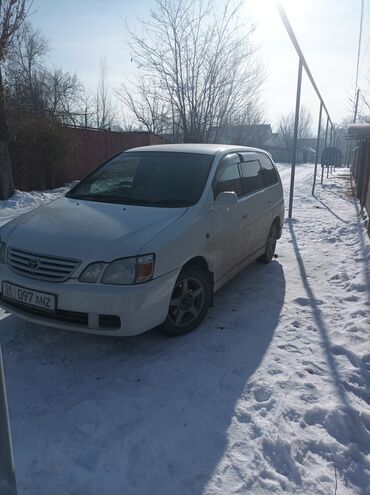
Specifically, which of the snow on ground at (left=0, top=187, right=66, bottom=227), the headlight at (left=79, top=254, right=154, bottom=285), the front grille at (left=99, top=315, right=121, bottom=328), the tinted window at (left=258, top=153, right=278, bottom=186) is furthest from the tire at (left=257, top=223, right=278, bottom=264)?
the snow on ground at (left=0, top=187, right=66, bottom=227)

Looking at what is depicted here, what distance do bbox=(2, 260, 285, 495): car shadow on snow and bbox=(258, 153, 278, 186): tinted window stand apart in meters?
2.38

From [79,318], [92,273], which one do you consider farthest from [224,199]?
[79,318]

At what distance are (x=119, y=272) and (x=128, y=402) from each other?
→ 941mm

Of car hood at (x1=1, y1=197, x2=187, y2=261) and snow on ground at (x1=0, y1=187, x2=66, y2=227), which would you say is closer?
car hood at (x1=1, y1=197, x2=187, y2=261)

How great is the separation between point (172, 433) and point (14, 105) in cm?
1232

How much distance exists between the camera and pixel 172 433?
98.3 inches

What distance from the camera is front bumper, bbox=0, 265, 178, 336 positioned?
9.84 ft

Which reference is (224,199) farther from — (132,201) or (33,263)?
(33,263)

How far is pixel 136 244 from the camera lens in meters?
3.13

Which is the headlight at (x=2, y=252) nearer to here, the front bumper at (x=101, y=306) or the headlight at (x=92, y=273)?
the front bumper at (x=101, y=306)

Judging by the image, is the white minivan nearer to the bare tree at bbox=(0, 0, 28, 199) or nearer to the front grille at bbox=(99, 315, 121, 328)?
the front grille at bbox=(99, 315, 121, 328)

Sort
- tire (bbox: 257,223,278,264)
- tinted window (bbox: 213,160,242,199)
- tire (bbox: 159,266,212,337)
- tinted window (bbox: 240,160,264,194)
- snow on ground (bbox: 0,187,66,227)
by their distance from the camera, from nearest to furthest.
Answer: tire (bbox: 159,266,212,337)
tinted window (bbox: 213,160,242,199)
tinted window (bbox: 240,160,264,194)
tire (bbox: 257,223,278,264)
snow on ground (bbox: 0,187,66,227)

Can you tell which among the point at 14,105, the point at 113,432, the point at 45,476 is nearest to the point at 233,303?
the point at 113,432

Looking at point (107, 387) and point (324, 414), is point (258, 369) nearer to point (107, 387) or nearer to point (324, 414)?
point (324, 414)
